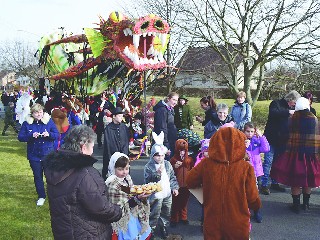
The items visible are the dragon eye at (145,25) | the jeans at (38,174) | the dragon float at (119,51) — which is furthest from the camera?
the dragon float at (119,51)

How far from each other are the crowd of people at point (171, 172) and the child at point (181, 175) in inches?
0.5

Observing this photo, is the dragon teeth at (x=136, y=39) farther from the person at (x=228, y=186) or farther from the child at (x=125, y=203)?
the person at (x=228, y=186)

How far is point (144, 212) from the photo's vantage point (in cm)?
379

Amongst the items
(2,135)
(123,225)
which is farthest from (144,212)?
(2,135)

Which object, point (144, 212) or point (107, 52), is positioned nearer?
point (144, 212)

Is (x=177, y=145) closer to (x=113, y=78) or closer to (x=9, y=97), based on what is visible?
(x=113, y=78)

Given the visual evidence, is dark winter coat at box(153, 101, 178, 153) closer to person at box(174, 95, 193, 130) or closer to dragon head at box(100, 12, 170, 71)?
dragon head at box(100, 12, 170, 71)

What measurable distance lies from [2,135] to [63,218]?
11.5 metres

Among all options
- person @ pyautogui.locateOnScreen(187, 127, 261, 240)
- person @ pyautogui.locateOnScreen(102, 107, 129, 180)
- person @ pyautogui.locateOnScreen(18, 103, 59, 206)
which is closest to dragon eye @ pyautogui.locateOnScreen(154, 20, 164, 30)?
person @ pyautogui.locateOnScreen(102, 107, 129, 180)

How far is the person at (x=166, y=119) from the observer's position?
20.6 ft

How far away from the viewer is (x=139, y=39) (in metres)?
6.89

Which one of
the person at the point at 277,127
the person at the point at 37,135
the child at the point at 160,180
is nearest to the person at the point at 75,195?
the child at the point at 160,180

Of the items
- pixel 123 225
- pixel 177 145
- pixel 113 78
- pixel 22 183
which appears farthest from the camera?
pixel 113 78

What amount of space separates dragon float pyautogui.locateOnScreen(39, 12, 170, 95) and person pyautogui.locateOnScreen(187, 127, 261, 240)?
13.7 ft
